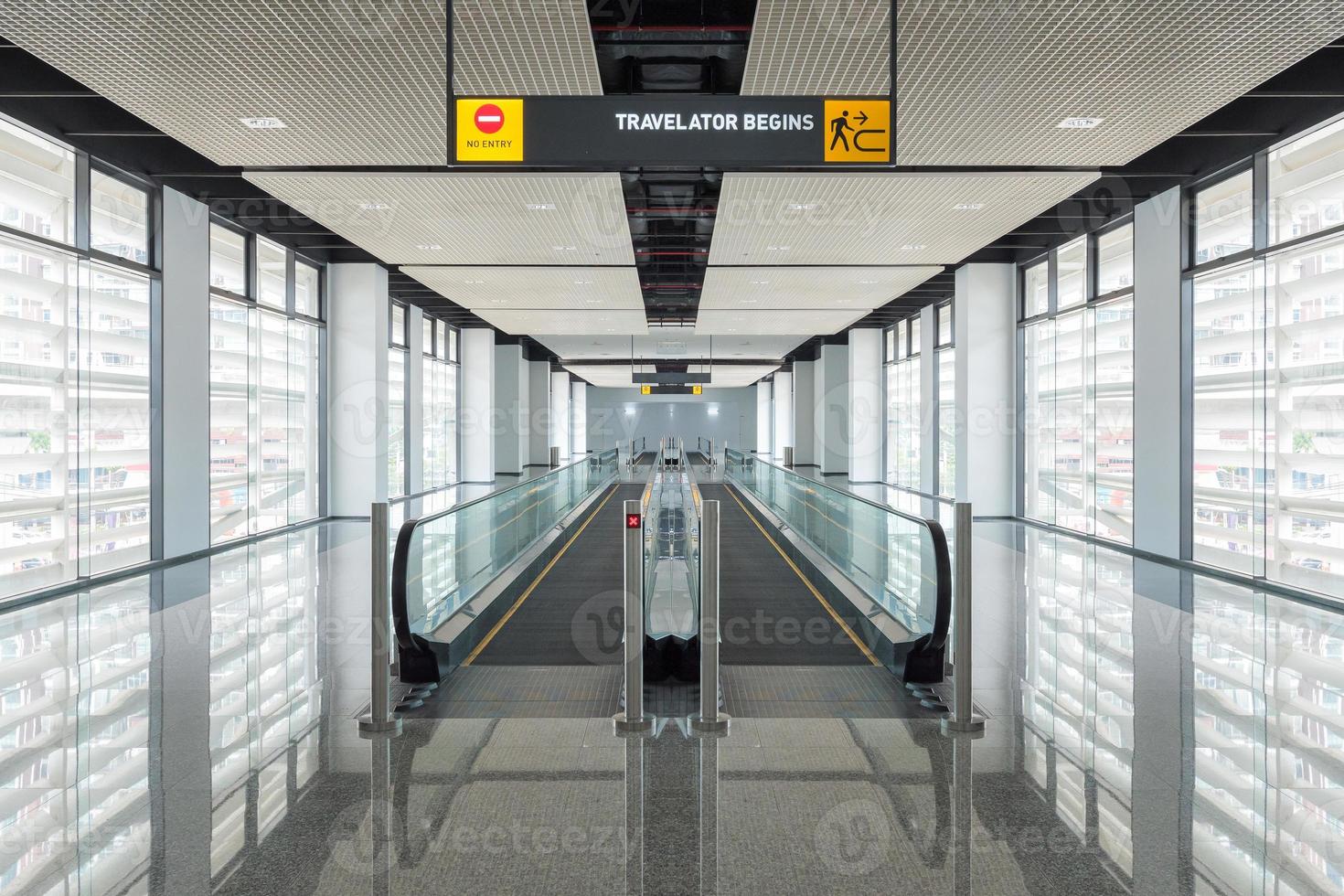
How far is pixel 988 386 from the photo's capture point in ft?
50.8

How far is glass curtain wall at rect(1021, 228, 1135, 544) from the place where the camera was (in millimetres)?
11977

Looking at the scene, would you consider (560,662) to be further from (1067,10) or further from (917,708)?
(1067,10)

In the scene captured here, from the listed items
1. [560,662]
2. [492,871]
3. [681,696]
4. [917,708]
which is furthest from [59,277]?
[917,708]

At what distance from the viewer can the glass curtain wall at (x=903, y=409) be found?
21484 millimetres

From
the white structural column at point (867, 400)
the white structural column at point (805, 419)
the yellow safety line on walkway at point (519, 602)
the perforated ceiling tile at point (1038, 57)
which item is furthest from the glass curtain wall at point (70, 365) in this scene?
the white structural column at point (805, 419)

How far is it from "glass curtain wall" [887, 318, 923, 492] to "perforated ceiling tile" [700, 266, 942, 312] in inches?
155

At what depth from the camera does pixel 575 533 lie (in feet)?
46.6

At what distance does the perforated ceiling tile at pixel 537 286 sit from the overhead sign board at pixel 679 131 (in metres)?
8.98

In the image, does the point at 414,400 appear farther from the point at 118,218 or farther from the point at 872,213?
the point at 872,213

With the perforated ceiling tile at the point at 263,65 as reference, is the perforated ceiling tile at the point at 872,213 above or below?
above

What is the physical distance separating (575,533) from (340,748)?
32.7ft

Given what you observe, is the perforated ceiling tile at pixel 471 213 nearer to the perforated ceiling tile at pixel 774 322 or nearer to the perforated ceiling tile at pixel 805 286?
the perforated ceiling tile at pixel 805 286

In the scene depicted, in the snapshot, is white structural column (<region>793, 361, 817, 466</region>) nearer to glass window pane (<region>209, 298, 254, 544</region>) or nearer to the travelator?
the travelator

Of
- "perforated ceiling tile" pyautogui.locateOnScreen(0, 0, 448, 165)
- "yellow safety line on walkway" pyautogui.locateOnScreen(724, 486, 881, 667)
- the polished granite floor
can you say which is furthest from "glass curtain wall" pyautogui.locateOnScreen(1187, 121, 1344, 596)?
"perforated ceiling tile" pyautogui.locateOnScreen(0, 0, 448, 165)
